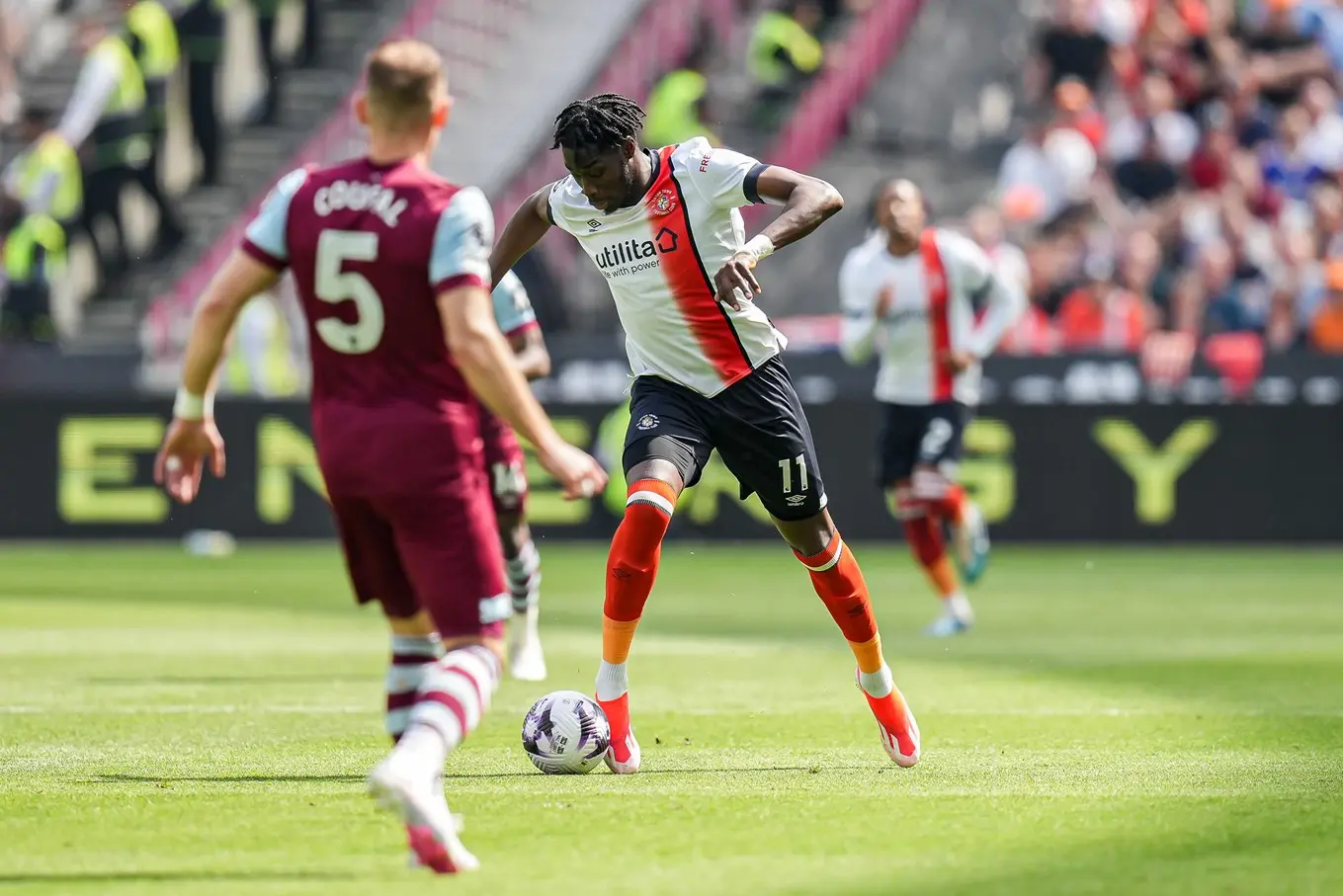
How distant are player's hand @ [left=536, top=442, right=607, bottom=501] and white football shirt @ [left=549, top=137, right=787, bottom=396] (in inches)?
98.8

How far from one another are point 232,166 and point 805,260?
20.7 feet

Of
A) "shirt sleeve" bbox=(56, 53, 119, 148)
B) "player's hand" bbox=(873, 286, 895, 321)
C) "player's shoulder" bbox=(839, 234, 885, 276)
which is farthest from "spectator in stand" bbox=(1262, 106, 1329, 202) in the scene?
"shirt sleeve" bbox=(56, 53, 119, 148)

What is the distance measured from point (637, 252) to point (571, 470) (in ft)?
8.78

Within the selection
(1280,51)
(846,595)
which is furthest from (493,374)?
(1280,51)

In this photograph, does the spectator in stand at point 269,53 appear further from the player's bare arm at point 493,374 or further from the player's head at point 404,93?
Answer: the player's bare arm at point 493,374

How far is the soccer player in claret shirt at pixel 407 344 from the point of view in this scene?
20.0 ft

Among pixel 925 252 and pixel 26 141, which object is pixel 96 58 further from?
pixel 925 252

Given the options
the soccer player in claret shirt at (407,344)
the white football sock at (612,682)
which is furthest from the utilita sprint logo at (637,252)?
the soccer player in claret shirt at (407,344)

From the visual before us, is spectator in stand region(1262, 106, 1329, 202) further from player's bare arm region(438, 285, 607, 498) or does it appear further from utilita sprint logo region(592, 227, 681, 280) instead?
player's bare arm region(438, 285, 607, 498)

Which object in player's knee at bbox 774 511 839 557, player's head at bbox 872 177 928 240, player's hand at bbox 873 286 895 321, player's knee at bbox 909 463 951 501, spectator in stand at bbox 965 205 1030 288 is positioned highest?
player's knee at bbox 774 511 839 557

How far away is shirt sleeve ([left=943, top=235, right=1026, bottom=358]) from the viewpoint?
47.8 ft

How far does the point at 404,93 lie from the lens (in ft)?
20.2

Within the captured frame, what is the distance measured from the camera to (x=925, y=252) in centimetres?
1459

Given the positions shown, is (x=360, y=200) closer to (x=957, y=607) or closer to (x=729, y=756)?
(x=729, y=756)
